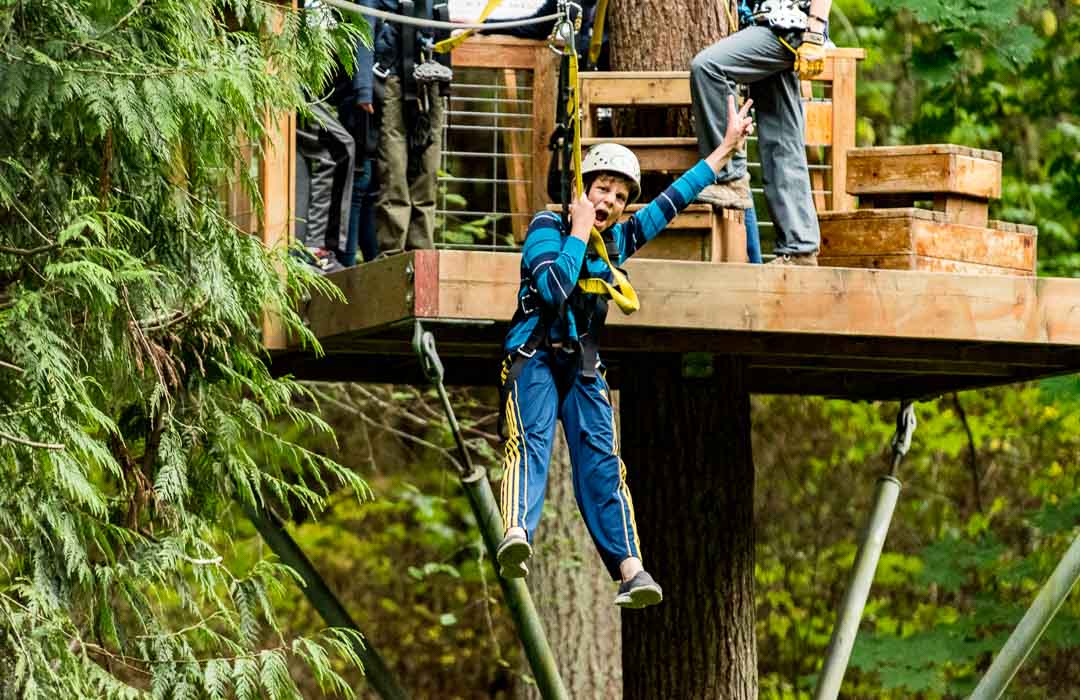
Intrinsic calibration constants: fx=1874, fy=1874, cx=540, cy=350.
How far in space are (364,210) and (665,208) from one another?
2537 millimetres

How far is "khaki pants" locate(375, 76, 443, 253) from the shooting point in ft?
25.3

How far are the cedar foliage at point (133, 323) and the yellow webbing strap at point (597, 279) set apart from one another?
1.12m

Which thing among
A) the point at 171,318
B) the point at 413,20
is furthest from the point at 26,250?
the point at 413,20

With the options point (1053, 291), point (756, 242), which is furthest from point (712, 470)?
point (1053, 291)

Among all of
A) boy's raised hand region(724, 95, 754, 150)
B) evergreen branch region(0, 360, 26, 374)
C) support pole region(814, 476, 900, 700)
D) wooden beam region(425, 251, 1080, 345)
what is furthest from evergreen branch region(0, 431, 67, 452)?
support pole region(814, 476, 900, 700)

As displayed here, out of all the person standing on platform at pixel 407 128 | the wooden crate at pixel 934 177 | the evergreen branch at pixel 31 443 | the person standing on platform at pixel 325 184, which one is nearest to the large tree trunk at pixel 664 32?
the person standing on platform at pixel 407 128

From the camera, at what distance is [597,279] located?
593 centimetres

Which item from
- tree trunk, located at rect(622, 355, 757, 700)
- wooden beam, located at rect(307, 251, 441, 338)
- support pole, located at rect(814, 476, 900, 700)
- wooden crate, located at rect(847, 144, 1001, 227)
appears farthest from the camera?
support pole, located at rect(814, 476, 900, 700)

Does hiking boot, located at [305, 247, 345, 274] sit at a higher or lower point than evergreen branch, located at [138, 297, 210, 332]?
higher

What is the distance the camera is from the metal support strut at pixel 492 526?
6160mm

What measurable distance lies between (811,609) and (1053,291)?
9.24m

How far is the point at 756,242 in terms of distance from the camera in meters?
6.91

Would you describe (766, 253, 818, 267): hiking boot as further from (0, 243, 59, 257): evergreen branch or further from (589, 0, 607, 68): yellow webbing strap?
(0, 243, 59, 257): evergreen branch

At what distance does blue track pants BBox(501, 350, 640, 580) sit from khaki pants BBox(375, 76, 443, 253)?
178 centimetres
